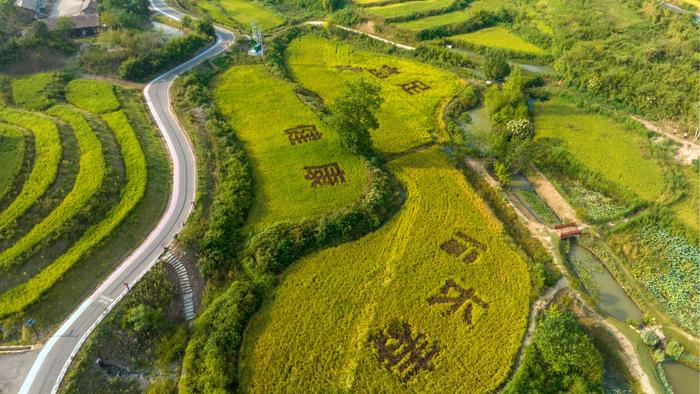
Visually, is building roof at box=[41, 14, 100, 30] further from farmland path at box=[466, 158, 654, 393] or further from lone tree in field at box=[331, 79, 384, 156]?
farmland path at box=[466, 158, 654, 393]

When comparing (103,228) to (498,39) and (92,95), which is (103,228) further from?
(498,39)

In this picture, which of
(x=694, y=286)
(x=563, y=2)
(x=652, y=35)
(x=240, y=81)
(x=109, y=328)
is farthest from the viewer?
(x=563, y=2)

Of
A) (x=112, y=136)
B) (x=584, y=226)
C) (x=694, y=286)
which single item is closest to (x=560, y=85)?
(x=584, y=226)

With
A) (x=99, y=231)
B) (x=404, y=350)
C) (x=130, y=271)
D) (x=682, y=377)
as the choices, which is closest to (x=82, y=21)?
(x=99, y=231)

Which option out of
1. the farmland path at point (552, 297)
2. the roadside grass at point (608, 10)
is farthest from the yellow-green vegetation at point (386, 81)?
the roadside grass at point (608, 10)

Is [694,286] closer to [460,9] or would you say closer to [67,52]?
[460,9]

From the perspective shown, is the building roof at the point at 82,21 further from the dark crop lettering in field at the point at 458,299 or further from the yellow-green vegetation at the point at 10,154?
the dark crop lettering in field at the point at 458,299

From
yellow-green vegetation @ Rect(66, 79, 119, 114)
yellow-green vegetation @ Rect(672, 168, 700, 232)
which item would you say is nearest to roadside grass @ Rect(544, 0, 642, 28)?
yellow-green vegetation @ Rect(672, 168, 700, 232)
